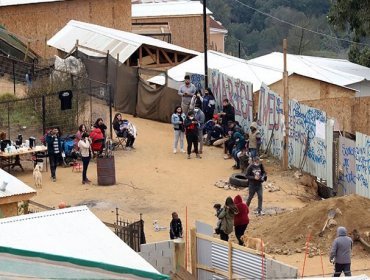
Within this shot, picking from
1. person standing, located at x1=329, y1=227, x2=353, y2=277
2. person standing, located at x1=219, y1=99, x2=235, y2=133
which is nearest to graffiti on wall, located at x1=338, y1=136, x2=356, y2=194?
person standing, located at x1=219, y1=99, x2=235, y2=133

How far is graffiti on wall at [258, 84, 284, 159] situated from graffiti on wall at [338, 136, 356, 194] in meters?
3.29

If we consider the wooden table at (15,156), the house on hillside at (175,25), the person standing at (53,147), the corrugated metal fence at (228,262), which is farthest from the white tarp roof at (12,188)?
the house on hillside at (175,25)

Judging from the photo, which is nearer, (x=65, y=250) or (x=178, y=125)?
(x=65, y=250)

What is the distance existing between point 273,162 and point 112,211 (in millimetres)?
6195

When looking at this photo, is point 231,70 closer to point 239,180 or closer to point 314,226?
point 239,180

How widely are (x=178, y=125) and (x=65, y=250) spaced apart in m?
15.9

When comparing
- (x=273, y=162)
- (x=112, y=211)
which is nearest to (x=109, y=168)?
(x=112, y=211)

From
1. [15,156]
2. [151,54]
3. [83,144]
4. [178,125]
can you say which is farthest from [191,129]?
[151,54]

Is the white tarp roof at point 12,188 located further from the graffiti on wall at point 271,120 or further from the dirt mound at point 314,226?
the graffiti on wall at point 271,120

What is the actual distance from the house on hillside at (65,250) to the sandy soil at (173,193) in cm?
617

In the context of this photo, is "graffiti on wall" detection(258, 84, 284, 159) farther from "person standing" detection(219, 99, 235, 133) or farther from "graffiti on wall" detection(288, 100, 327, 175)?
"person standing" detection(219, 99, 235, 133)

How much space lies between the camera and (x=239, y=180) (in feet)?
94.6

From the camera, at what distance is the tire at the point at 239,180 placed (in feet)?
94.4

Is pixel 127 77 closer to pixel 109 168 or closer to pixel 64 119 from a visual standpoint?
pixel 64 119
